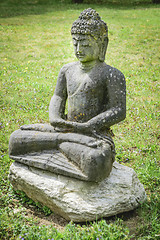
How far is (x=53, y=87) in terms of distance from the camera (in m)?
8.40

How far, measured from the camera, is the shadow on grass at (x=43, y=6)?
17.4m

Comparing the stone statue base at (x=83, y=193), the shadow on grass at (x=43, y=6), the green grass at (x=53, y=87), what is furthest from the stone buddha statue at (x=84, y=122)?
the shadow on grass at (x=43, y=6)

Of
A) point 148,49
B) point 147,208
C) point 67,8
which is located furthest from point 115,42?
point 147,208

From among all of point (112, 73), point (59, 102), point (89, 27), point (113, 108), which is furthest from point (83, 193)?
point (89, 27)

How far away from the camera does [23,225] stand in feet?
12.7

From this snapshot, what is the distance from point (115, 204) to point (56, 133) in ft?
4.13

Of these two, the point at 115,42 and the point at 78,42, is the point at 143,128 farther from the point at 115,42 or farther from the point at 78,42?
the point at 115,42

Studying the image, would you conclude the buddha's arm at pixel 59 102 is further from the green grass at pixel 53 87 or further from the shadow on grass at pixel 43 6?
the shadow on grass at pixel 43 6

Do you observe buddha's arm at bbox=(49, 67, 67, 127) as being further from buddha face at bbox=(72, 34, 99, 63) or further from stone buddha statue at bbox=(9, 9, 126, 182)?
buddha face at bbox=(72, 34, 99, 63)

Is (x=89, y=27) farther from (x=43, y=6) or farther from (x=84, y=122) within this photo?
(x=43, y=6)

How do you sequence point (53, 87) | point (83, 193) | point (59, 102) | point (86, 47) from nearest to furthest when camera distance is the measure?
1. point (83, 193)
2. point (86, 47)
3. point (59, 102)
4. point (53, 87)

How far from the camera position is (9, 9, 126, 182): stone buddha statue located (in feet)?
12.7

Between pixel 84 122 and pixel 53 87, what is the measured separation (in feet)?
14.2

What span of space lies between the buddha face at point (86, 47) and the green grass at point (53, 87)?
2172 mm
